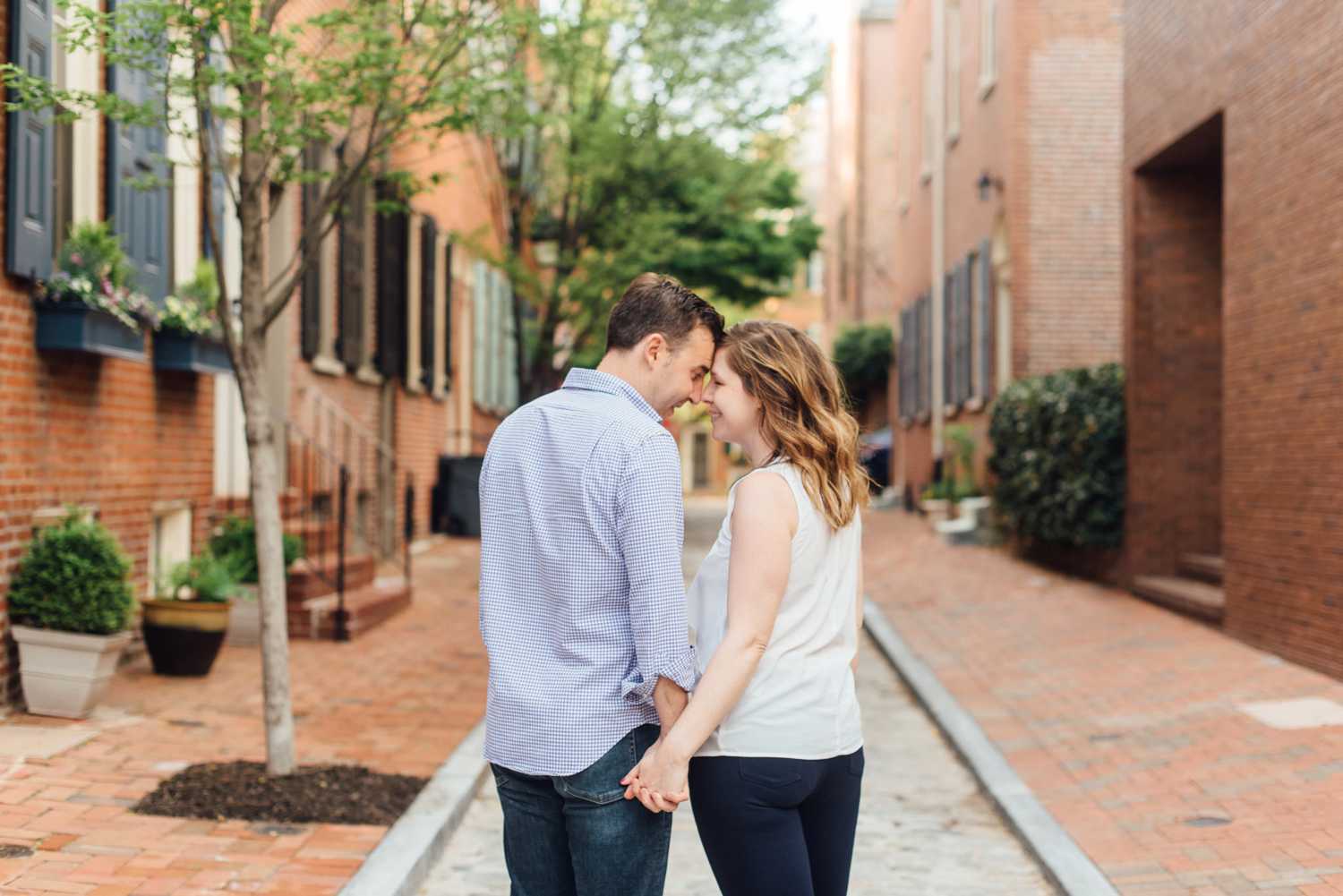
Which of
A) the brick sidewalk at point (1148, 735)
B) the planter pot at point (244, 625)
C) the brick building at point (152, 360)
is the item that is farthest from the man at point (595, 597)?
the planter pot at point (244, 625)

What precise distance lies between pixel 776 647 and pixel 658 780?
1.03ft

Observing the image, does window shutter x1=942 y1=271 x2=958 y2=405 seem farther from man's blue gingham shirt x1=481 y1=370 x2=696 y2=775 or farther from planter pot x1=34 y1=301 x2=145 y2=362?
man's blue gingham shirt x1=481 y1=370 x2=696 y2=775

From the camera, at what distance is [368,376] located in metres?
15.1

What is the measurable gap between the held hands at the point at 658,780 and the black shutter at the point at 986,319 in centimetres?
1643

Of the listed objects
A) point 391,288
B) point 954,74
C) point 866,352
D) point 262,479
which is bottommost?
point 262,479

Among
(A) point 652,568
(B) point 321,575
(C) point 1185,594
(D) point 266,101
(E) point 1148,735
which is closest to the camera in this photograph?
(A) point 652,568

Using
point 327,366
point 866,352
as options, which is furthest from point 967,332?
point 866,352

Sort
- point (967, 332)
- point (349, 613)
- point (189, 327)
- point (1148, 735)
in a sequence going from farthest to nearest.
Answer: point (967, 332) → point (349, 613) → point (189, 327) → point (1148, 735)

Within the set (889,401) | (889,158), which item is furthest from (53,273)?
(889,158)

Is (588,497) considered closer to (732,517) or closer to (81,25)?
(732,517)

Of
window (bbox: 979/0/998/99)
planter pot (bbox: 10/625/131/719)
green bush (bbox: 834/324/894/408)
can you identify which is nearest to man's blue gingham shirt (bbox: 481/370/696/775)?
planter pot (bbox: 10/625/131/719)

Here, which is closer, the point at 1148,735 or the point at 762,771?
the point at 762,771

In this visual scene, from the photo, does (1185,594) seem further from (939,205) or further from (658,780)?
(939,205)

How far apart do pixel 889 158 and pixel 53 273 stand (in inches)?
1102
